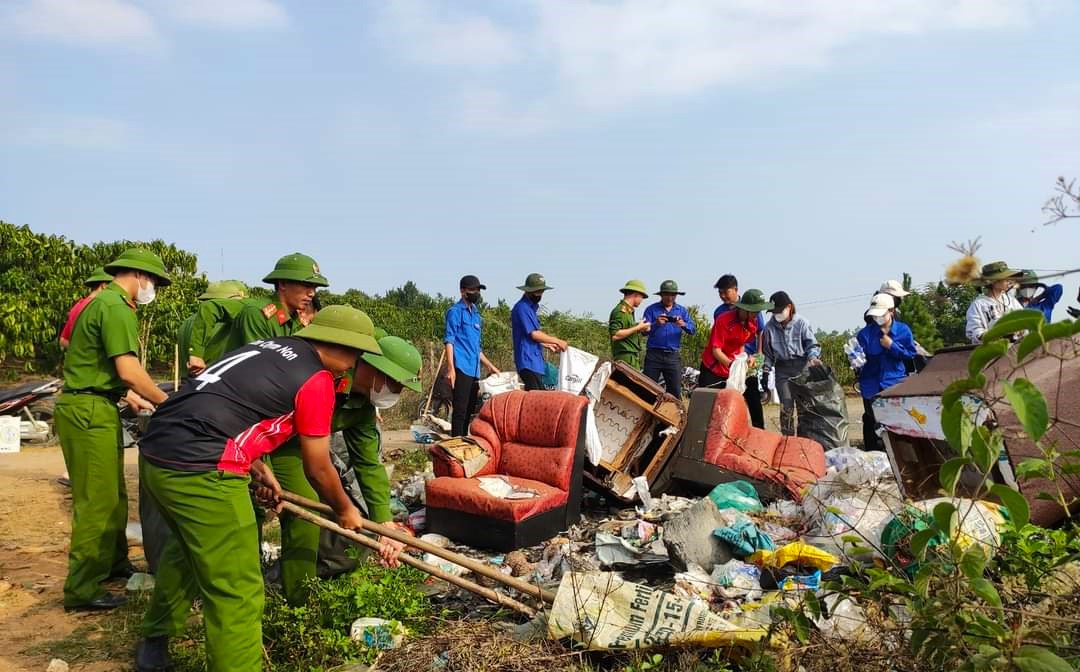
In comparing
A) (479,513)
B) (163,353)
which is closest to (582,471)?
(479,513)

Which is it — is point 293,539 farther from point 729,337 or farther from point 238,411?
point 729,337

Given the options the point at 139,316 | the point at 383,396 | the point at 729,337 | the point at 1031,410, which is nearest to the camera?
the point at 1031,410

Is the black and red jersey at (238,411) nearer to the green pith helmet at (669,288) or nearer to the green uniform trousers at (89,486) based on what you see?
the green uniform trousers at (89,486)

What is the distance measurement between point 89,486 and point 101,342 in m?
0.77

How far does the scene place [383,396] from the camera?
3.61 metres

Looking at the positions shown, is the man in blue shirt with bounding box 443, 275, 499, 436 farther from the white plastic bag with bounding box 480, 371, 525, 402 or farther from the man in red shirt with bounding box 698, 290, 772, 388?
the man in red shirt with bounding box 698, 290, 772, 388

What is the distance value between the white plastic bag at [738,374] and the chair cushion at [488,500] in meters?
2.43

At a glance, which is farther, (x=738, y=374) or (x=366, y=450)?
(x=738, y=374)

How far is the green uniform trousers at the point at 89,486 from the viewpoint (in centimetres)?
422

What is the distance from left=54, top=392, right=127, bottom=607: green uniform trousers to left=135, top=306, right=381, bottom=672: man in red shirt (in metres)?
1.58

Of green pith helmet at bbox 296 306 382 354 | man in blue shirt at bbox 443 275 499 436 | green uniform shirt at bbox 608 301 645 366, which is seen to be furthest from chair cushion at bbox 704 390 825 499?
green pith helmet at bbox 296 306 382 354

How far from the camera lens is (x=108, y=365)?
14.1 ft

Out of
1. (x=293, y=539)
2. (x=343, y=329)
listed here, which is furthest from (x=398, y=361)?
(x=293, y=539)

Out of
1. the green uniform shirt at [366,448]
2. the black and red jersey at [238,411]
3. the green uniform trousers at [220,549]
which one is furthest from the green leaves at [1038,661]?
the green uniform shirt at [366,448]
